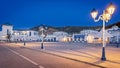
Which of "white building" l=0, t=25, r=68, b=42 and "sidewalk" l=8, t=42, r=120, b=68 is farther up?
"white building" l=0, t=25, r=68, b=42

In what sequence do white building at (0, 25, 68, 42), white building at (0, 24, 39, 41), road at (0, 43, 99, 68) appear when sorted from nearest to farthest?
road at (0, 43, 99, 68) → white building at (0, 24, 39, 41) → white building at (0, 25, 68, 42)

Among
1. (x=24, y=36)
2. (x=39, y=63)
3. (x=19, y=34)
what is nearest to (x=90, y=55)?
(x=39, y=63)

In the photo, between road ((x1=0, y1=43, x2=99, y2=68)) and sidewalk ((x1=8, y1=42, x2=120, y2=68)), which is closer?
road ((x1=0, y1=43, x2=99, y2=68))

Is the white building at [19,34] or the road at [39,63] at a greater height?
the white building at [19,34]

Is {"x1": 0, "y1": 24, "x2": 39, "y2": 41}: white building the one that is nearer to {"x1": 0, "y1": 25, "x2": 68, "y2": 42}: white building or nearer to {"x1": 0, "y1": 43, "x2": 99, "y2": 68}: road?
{"x1": 0, "y1": 25, "x2": 68, "y2": 42}: white building

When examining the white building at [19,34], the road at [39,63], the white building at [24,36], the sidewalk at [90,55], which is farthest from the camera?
the white building at [24,36]

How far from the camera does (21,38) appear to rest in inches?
6132

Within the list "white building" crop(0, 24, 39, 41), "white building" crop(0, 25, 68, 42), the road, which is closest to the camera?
the road

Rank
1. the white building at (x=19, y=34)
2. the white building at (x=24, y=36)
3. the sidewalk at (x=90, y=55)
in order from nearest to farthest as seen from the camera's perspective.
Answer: the sidewalk at (x=90, y=55) < the white building at (x=19, y=34) < the white building at (x=24, y=36)

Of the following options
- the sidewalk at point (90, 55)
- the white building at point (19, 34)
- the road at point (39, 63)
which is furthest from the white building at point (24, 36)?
the road at point (39, 63)

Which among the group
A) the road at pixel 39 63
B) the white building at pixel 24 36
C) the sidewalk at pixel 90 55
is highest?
the white building at pixel 24 36

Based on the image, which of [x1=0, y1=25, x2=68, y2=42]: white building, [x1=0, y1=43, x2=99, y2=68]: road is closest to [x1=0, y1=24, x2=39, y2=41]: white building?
[x1=0, y1=25, x2=68, y2=42]: white building

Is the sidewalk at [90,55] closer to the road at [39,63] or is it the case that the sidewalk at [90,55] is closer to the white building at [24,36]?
the road at [39,63]

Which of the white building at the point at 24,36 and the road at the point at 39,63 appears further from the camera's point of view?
the white building at the point at 24,36
